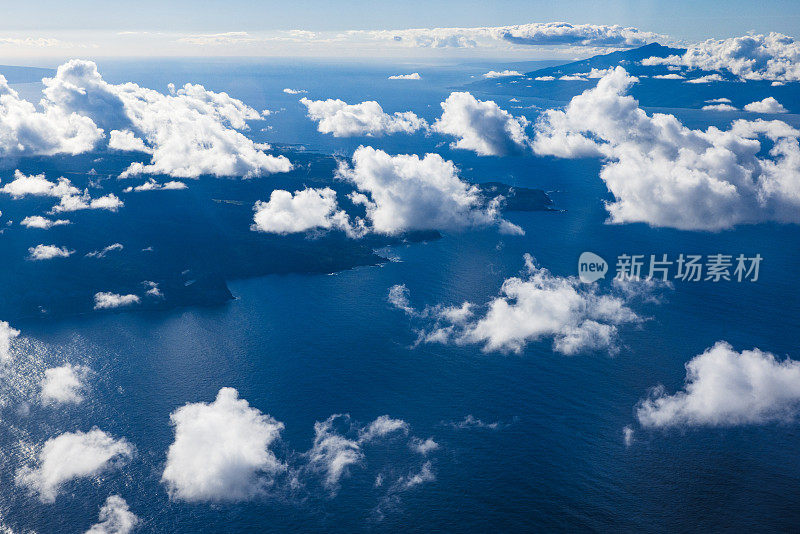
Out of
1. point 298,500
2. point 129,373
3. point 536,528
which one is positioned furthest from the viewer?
point 129,373

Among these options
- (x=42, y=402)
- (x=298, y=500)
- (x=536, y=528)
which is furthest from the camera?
(x=42, y=402)

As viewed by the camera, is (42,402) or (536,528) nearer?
(536,528)

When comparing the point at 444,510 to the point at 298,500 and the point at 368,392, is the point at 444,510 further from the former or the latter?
the point at 368,392

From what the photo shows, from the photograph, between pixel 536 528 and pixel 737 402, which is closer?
pixel 536 528

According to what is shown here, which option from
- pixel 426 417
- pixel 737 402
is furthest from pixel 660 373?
pixel 426 417

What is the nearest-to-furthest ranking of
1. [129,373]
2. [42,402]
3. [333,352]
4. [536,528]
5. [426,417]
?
[536,528] → [426,417] → [42,402] → [129,373] → [333,352]

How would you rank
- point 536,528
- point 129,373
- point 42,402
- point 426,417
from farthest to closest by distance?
1. point 129,373
2. point 42,402
3. point 426,417
4. point 536,528

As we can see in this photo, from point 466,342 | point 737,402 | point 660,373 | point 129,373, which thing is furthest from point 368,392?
point 737,402

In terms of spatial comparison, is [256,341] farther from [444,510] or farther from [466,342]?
[444,510]
